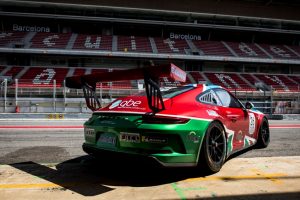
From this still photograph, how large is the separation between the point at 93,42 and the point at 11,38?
8607 mm

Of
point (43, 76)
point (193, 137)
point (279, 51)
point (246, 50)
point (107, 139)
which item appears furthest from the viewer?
point (279, 51)

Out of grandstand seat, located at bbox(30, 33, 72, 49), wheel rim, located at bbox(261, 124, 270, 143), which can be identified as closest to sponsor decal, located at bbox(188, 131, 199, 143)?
wheel rim, located at bbox(261, 124, 270, 143)

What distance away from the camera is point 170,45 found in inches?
1320

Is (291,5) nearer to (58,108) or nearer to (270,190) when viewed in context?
(58,108)

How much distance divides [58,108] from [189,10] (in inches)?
880

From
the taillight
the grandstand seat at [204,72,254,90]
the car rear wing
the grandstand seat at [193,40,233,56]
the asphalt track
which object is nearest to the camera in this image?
the asphalt track

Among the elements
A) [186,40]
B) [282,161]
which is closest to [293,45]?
[186,40]

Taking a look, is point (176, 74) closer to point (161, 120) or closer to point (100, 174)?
point (161, 120)

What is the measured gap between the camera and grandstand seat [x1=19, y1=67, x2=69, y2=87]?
23.9m

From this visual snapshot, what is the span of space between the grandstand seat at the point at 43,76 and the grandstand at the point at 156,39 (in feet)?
0.31

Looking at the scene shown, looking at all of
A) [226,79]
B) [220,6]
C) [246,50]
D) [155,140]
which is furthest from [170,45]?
[155,140]

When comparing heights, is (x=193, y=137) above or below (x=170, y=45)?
below

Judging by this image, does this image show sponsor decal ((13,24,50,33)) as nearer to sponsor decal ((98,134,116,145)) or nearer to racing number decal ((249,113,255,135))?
racing number decal ((249,113,255,135))

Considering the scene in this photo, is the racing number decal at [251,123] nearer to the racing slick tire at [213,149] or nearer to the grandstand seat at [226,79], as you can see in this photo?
the racing slick tire at [213,149]
